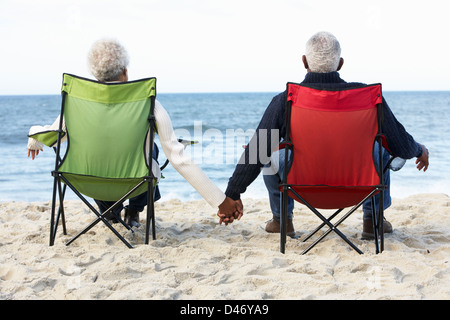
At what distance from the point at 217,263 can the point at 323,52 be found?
4.12 feet

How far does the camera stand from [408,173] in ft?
22.8

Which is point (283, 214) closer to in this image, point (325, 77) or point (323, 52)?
point (325, 77)

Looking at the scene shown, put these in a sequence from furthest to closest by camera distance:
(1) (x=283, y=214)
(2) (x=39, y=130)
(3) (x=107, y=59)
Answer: (2) (x=39, y=130), (3) (x=107, y=59), (1) (x=283, y=214)

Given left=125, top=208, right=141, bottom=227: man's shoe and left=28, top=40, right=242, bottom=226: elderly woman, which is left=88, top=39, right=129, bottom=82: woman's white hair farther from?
left=125, top=208, right=141, bottom=227: man's shoe

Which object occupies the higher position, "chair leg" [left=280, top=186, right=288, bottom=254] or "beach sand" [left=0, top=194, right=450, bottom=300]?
"chair leg" [left=280, top=186, right=288, bottom=254]

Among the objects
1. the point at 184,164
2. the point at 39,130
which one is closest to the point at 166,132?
the point at 184,164

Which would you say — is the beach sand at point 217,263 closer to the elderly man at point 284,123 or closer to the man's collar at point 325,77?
the elderly man at point 284,123

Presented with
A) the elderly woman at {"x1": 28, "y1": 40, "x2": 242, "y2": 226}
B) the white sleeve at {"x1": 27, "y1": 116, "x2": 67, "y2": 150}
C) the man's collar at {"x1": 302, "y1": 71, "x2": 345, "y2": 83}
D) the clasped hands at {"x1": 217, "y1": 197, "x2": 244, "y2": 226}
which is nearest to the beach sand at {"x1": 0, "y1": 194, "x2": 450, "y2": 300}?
the clasped hands at {"x1": 217, "y1": 197, "x2": 244, "y2": 226}

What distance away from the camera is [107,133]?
8.92 ft

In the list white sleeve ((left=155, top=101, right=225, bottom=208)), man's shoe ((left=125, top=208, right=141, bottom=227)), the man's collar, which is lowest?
man's shoe ((left=125, top=208, right=141, bottom=227))

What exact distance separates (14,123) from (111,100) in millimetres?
14975

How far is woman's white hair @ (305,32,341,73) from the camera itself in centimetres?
266

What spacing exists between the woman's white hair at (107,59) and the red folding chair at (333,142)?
3.16 ft

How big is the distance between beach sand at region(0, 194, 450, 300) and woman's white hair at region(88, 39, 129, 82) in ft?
3.19
